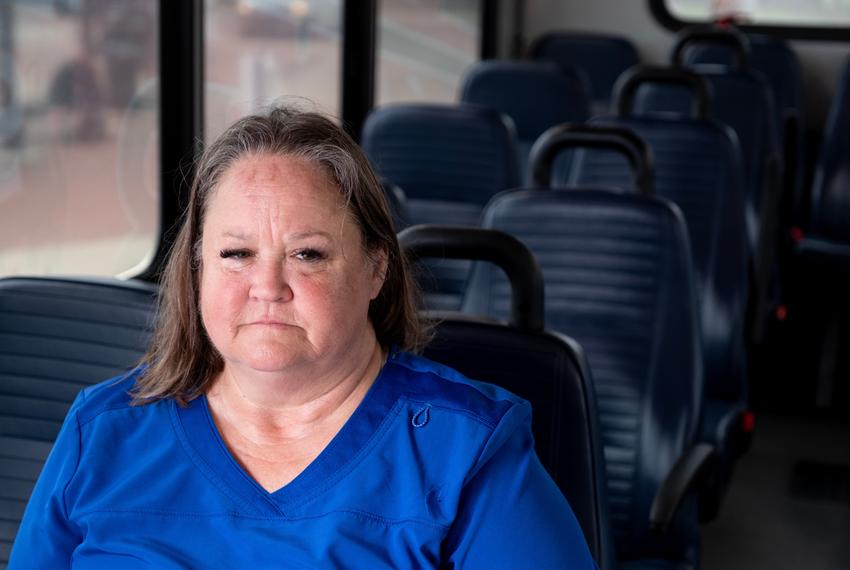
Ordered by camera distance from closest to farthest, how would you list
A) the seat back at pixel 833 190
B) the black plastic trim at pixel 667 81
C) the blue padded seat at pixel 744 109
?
the black plastic trim at pixel 667 81
the blue padded seat at pixel 744 109
the seat back at pixel 833 190

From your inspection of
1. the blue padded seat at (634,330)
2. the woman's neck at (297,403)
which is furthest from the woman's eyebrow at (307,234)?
the blue padded seat at (634,330)

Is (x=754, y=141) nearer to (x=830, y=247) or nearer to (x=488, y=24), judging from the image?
(x=830, y=247)

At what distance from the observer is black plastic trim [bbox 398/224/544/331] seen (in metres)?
1.75

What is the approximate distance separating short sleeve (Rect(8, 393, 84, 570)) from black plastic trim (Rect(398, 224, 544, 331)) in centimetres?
A: 54

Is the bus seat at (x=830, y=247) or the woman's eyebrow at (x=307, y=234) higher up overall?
the woman's eyebrow at (x=307, y=234)

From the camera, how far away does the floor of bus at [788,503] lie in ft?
10.7

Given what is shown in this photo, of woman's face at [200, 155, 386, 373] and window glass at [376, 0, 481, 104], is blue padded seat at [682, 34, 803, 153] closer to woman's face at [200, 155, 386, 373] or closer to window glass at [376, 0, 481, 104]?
window glass at [376, 0, 481, 104]

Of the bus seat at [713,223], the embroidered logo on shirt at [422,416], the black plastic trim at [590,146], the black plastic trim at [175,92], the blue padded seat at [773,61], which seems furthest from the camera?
the blue padded seat at [773,61]

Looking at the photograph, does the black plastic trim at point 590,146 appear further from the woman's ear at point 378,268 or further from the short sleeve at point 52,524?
the short sleeve at point 52,524

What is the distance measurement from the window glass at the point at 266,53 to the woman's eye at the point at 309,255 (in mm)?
1751

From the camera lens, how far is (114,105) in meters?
3.07

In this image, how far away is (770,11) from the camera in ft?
21.8

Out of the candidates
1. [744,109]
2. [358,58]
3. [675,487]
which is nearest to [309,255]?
[675,487]

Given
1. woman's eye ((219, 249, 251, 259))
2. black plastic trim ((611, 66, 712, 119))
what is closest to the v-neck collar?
woman's eye ((219, 249, 251, 259))
